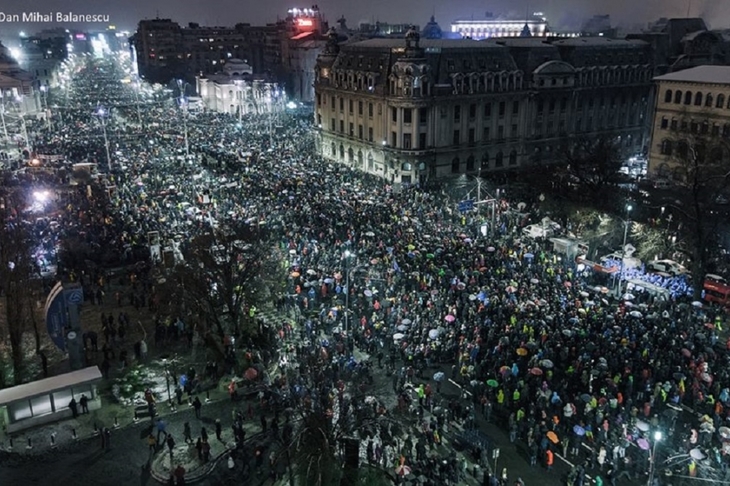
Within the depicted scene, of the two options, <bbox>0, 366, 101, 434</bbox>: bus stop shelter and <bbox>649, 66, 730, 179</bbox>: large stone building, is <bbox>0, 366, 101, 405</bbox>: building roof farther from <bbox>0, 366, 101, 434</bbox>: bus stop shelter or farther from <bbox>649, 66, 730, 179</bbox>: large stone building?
<bbox>649, 66, 730, 179</bbox>: large stone building

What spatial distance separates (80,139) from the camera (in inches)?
3145

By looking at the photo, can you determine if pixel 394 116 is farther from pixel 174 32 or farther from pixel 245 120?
pixel 174 32

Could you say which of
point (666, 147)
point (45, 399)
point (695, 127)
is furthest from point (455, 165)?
point (45, 399)

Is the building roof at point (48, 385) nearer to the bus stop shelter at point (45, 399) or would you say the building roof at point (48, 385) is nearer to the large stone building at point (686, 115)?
the bus stop shelter at point (45, 399)

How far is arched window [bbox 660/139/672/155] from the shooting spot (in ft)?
210

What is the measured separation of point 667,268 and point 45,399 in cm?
3619

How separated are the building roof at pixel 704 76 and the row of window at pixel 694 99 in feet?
3.98

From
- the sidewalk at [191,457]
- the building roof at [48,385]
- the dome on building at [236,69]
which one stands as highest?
the dome on building at [236,69]

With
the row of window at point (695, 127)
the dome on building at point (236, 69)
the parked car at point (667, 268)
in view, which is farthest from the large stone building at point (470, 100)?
the dome on building at point (236, 69)

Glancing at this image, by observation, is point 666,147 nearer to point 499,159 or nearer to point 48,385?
point 499,159

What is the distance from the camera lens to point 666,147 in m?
64.6

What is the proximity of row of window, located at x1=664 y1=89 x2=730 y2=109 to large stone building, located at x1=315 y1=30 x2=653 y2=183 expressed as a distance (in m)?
13.1

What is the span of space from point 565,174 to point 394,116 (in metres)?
19.1

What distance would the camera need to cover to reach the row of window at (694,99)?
59.1m
